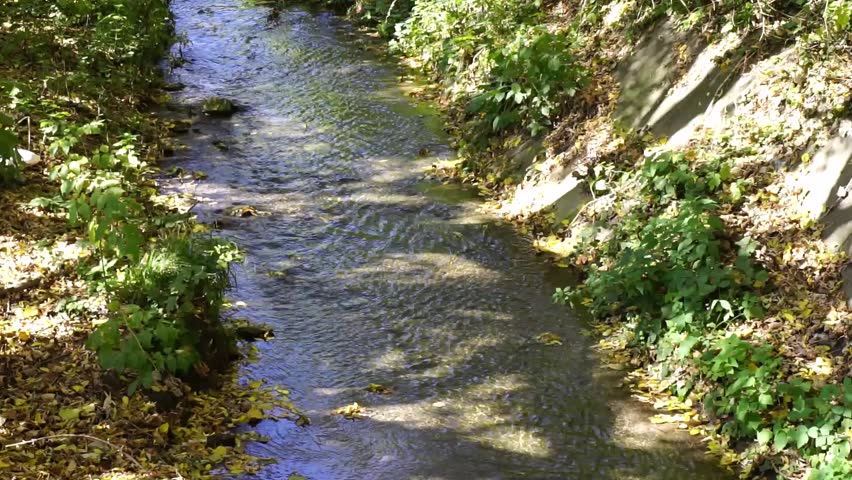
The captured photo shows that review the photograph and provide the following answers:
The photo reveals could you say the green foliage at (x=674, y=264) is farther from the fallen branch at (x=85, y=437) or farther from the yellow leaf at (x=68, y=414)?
the yellow leaf at (x=68, y=414)

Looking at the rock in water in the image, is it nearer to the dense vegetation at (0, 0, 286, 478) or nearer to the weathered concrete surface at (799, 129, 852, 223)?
the dense vegetation at (0, 0, 286, 478)

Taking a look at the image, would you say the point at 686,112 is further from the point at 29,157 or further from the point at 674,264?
the point at 29,157

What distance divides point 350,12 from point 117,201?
1195 cm

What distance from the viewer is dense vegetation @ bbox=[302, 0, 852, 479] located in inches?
220

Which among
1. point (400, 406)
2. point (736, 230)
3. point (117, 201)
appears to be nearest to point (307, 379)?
point (400, 406)

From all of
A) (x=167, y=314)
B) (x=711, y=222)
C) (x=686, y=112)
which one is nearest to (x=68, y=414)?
(x=167, y=314)

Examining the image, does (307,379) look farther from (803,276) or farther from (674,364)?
(803,276)

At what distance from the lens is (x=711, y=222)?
6.66 metres

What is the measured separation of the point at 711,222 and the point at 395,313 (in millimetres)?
2619

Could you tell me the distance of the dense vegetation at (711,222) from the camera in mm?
5590

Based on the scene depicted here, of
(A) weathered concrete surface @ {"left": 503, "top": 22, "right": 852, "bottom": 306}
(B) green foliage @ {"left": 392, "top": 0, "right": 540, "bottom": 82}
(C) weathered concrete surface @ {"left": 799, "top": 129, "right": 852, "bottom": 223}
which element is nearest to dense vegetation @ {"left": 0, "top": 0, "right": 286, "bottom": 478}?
(A) weathered concrete surface @ {"left": 503, "top": 22, "right": 852, "bottom": 306}

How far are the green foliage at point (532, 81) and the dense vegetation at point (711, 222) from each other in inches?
0.9

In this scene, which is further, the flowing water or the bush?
the flowing water

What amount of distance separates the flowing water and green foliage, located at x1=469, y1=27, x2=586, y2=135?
3.03 feet
